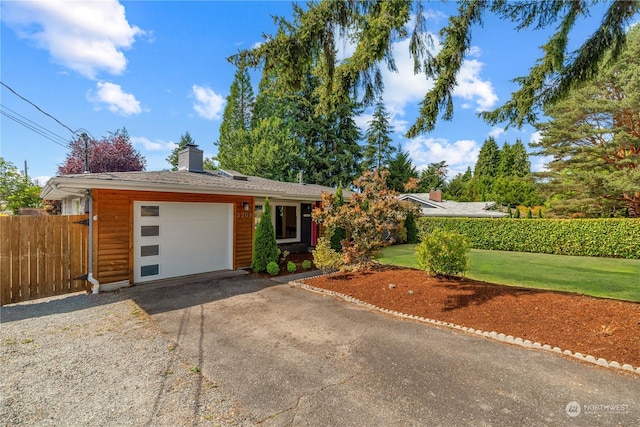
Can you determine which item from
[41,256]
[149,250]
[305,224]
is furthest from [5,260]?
[305,224]

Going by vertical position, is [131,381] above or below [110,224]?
below

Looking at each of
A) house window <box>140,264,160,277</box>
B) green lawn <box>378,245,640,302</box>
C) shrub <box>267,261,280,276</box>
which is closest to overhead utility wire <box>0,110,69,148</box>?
house window <box>140,264,160,277</box>

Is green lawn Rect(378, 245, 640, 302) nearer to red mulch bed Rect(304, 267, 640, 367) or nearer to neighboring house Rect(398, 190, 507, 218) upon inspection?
red mulch bed Rect(304, 267, 640, 367)

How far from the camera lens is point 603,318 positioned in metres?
4.39

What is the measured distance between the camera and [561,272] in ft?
31.9

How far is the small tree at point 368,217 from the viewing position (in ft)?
26.5

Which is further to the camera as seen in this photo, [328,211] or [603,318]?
[328,211]

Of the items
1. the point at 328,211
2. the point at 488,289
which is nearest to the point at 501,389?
the point at 488,289

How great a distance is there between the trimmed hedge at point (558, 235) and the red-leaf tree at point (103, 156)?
1939 cm

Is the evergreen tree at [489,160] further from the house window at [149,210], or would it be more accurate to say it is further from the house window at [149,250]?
the house window at [149,250]

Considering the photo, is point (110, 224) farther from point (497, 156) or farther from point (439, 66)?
point (497, 156)

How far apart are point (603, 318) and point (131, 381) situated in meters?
6.53

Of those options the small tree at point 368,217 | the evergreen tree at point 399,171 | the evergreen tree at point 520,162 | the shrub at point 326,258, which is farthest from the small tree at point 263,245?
the evergreen tree at point 520,162

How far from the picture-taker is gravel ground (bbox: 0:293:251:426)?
263 cm
